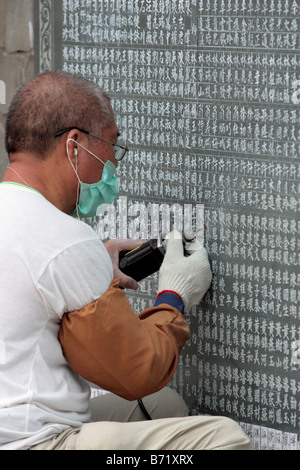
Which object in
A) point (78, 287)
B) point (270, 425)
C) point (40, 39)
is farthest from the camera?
point (40, 39)

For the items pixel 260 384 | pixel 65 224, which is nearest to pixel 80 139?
pixel 65 224

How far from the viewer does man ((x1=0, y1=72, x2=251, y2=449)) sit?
5.09 feet

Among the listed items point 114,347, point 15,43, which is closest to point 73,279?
point 114,347

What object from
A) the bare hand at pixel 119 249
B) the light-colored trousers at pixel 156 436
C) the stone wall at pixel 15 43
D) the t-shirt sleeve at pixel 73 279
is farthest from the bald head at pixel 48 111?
the stone wall at pixel 15 43

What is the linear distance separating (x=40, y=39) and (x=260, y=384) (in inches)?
63.5

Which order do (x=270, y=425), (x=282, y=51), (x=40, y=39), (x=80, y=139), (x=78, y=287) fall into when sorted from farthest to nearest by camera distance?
1. (x=40, y=39)
2. (x=270, y=425)
3. (x=282, y=51)
4. (x=80, y=139)
5. (x=78, y=287)

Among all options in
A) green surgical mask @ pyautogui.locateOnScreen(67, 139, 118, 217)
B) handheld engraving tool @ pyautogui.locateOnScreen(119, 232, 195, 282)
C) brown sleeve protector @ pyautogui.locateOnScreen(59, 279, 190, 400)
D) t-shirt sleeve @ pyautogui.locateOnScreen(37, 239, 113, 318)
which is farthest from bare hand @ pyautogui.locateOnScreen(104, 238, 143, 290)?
t-shirt sleeve @ pyautogui.locateOnScreen(37, 239, 113, 318)

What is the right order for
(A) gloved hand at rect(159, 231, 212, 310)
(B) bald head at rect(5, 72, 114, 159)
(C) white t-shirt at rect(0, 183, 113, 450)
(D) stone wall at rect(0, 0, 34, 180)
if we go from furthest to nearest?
(D) stone wall at rect(0, 0, 34, 180) → (A) gloved hand at rect(159, 231, 212, 310) → (B) bald head at rect(5, 72, 114, 159) → (C) white t-shirt at rect(0, 183, 113, 450)

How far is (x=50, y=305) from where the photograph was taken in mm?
1579

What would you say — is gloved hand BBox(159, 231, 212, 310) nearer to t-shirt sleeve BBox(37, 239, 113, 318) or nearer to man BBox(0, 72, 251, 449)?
man BBox(0, 72, 251, 449)

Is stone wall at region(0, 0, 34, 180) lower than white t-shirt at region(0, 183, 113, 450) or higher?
higher

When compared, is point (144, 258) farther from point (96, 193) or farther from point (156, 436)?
point (156, 436)

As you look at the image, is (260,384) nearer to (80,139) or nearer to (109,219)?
(109,219)

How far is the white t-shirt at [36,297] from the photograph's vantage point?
60.7 inches
